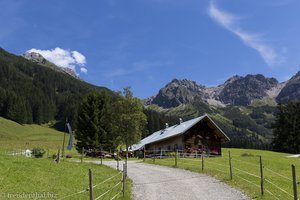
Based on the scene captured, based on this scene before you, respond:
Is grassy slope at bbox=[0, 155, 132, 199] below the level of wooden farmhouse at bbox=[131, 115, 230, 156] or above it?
below

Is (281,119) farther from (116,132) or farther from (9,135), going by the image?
(9,135)

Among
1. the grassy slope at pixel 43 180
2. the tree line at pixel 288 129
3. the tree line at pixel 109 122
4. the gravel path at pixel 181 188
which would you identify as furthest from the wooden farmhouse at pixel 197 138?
the grassy slope at pixel 43 180

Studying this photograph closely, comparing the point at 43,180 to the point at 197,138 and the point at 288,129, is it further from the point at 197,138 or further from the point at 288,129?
the point at 288,129

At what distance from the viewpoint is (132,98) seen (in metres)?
67.4

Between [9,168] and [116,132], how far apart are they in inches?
1706

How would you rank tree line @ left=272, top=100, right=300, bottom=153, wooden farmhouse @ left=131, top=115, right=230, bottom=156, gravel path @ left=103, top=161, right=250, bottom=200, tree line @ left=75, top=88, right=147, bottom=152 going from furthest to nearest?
tree line @ left=272, top=100, right=300, bottom=153, wooden farmhouse @ left=131, top=115, right=230, bottom=156, tree line @ left=75, top=88, right=147, bottom=152, gravel path @ left=103, top=161, right=250, bottom=200

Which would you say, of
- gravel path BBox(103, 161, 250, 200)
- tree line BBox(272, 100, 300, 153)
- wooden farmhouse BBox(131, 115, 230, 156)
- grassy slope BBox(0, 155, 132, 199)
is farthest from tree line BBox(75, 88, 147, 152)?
tree line BBox(272, 100, 300, 153)

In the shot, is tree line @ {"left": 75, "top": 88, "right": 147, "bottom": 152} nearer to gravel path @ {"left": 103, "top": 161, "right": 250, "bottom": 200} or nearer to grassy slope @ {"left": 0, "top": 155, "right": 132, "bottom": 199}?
gravel path @ {"left": 103, "top": 161, "right": 250, "bottom": 200}

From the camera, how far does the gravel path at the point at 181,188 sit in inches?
826

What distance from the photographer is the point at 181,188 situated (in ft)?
78.2

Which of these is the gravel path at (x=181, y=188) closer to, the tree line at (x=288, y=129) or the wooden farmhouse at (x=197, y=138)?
the wooden farmhouse at (x=197, y=138)

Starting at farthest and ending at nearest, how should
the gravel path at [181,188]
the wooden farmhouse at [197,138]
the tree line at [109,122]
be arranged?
1. the wooden farmhouse at [197,138]
2. the tree line at [109,122]
3. the gravel path at [181,188]

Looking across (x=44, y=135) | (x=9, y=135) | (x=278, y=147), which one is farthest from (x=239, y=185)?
(x=44, y=135)

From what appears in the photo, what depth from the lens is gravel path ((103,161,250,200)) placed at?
20977 mm
